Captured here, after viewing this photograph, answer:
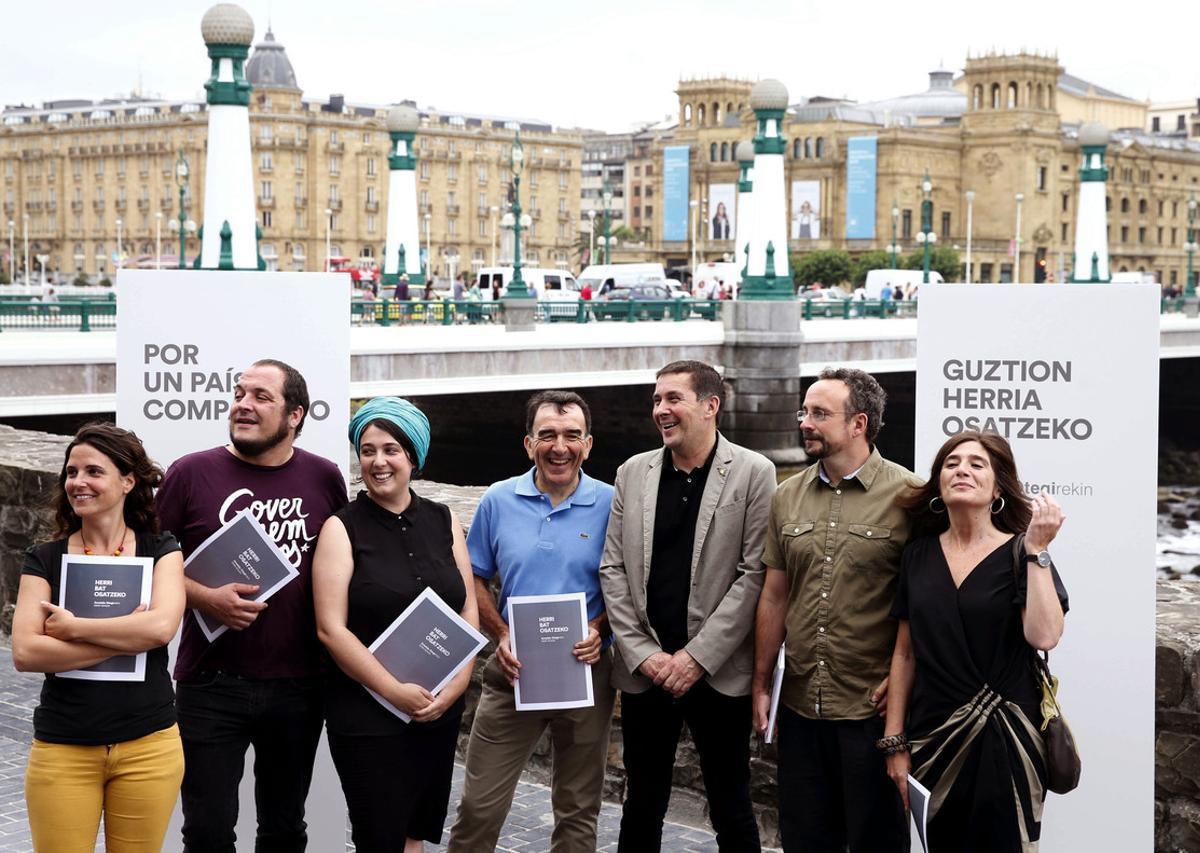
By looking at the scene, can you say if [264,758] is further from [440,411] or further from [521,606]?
[440,411]

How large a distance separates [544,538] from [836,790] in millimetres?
1094

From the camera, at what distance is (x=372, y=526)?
4.79 meters

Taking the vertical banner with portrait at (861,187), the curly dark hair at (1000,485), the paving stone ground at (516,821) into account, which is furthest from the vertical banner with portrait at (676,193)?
the curly dark hair at (1000,485)

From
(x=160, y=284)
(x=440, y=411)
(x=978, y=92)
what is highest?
(x=978, y=92)

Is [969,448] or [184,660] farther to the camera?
[184,660]

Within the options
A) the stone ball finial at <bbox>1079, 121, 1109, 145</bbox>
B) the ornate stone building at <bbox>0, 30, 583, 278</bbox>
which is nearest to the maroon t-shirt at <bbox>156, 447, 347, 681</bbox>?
the stone ball finial at <bbox>1079, 121, 1109, 145</bbox>

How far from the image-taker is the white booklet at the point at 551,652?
5.04m

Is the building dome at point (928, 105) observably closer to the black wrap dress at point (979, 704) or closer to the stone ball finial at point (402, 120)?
the stone ball finial at point (402, 120)

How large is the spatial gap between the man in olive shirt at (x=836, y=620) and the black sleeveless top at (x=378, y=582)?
93 cm

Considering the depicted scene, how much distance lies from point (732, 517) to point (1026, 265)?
11036 centimetres

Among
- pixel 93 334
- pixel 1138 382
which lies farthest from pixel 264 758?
pixel 93 334

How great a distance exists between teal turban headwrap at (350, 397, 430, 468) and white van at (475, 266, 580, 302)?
39002mm

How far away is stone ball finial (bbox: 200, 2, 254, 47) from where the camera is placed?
21.2 m

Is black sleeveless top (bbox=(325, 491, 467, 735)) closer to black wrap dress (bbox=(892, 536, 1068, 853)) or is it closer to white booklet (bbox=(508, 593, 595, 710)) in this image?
white booklet (bbox=(508, 593, 595, 710))
